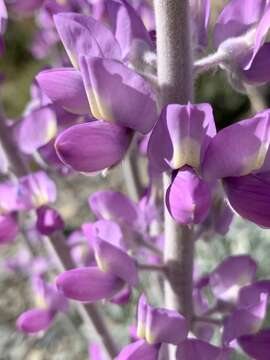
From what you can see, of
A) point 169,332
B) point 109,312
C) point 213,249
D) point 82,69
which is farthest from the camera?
point 109,312

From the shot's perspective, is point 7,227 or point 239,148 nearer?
point 239,148

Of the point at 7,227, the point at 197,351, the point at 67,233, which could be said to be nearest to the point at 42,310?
the point at 7,227

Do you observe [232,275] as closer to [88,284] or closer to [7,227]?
[88,284]

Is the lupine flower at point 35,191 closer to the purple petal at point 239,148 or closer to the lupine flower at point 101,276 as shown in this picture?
the lupine flower at point 101,276

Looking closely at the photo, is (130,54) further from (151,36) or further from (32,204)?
(32,204)

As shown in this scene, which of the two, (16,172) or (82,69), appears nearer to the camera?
(82,69)

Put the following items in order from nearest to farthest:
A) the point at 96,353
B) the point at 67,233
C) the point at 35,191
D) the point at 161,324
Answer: the point at 161,324 < the point at 35,191 < the point at 96,353 < the point at 67,233

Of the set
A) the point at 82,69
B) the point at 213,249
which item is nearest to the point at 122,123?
the point at 82,69
